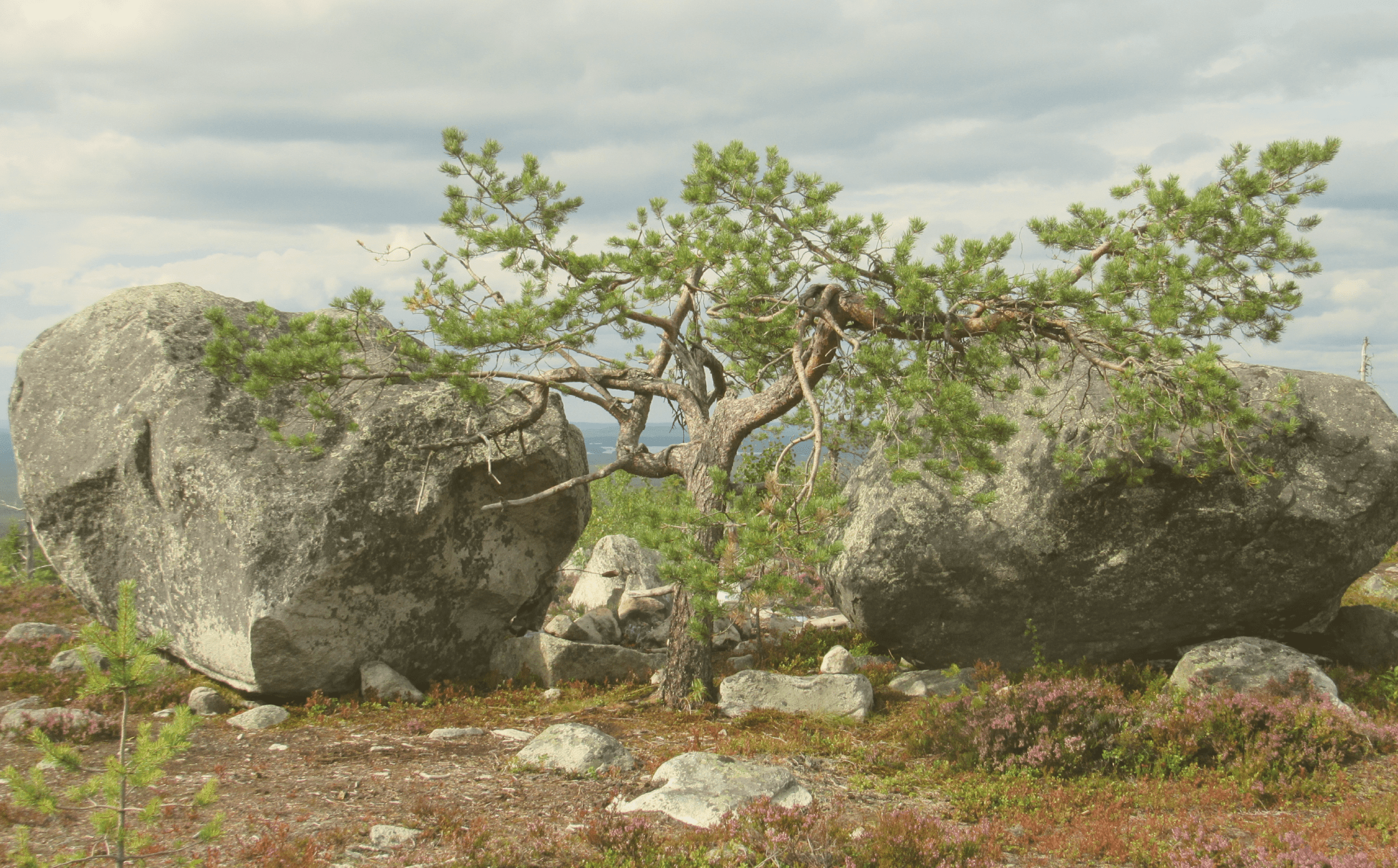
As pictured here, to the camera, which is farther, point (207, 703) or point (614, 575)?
point (614, 575)

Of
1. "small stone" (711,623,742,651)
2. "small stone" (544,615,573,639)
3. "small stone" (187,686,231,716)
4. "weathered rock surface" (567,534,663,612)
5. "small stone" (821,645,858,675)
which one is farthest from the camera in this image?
"weathered rock surface" (567,534,663,612)

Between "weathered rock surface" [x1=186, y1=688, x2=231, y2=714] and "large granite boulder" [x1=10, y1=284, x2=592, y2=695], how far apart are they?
30 centimetres

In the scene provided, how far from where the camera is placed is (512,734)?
36.1 feet

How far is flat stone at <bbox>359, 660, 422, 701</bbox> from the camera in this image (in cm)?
1254

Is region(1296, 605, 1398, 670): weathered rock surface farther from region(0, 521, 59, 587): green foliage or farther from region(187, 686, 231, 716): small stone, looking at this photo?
region(0, 521, 59, 587): green foliage

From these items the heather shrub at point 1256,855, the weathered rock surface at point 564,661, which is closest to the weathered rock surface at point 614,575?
the weathered rock surface at point 564,661

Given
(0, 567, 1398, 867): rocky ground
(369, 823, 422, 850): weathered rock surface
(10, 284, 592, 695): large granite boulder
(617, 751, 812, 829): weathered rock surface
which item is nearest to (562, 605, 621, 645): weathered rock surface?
(10, 284, 592, 695): large granite boulder

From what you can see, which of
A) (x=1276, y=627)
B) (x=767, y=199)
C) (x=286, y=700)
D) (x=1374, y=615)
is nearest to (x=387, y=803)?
(x=286, y=700)

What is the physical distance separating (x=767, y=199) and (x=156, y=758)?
8.11m

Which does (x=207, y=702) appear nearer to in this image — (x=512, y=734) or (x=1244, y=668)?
(x=512, y=734)

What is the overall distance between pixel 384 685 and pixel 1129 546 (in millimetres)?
10661

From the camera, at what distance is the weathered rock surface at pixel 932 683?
42.9 ft

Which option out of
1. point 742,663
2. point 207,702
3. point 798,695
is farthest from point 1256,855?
point 207,702

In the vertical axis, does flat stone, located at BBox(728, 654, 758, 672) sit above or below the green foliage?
below
